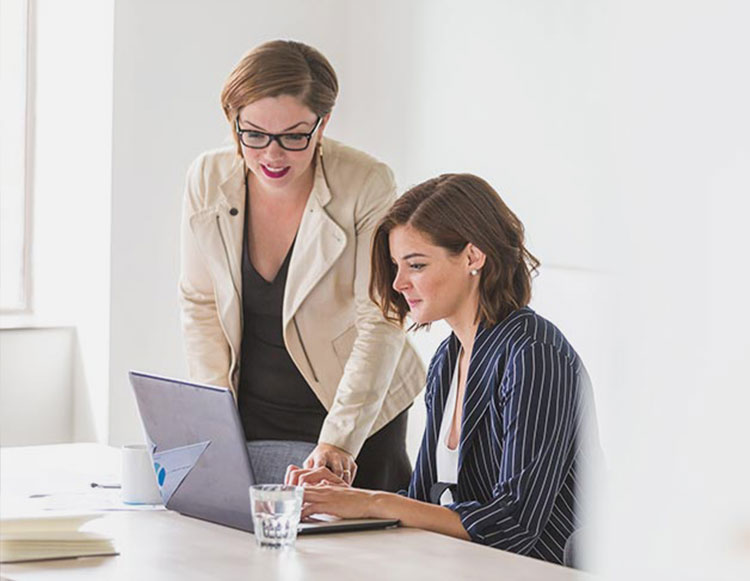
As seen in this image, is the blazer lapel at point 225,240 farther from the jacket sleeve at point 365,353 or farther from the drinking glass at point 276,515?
the drinking glass at point 276,515

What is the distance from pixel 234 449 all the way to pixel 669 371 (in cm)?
→ 151

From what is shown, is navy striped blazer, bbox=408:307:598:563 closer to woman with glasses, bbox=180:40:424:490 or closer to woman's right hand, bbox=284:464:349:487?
woman's right hand, bbox=284:464:349:487

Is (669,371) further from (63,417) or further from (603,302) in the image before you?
(63,417)

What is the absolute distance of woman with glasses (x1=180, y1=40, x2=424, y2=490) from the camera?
2344 mm

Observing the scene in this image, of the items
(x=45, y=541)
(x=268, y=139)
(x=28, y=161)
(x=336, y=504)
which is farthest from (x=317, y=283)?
(x=28, y=161)

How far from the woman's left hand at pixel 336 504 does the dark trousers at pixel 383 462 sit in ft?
2.14

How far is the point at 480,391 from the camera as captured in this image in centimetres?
194

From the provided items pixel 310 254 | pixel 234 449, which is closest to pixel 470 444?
pixel 234 449

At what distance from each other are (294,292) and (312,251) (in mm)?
92

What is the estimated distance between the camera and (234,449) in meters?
1.75

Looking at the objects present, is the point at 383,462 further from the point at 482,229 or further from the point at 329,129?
the point at 329,129

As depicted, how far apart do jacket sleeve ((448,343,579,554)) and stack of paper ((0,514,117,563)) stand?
558 millimetres

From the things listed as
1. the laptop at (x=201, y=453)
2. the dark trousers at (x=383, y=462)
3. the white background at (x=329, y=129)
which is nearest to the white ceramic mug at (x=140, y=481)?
the laptop at (x=201, y=453)

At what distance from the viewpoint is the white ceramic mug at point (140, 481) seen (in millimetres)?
1979
